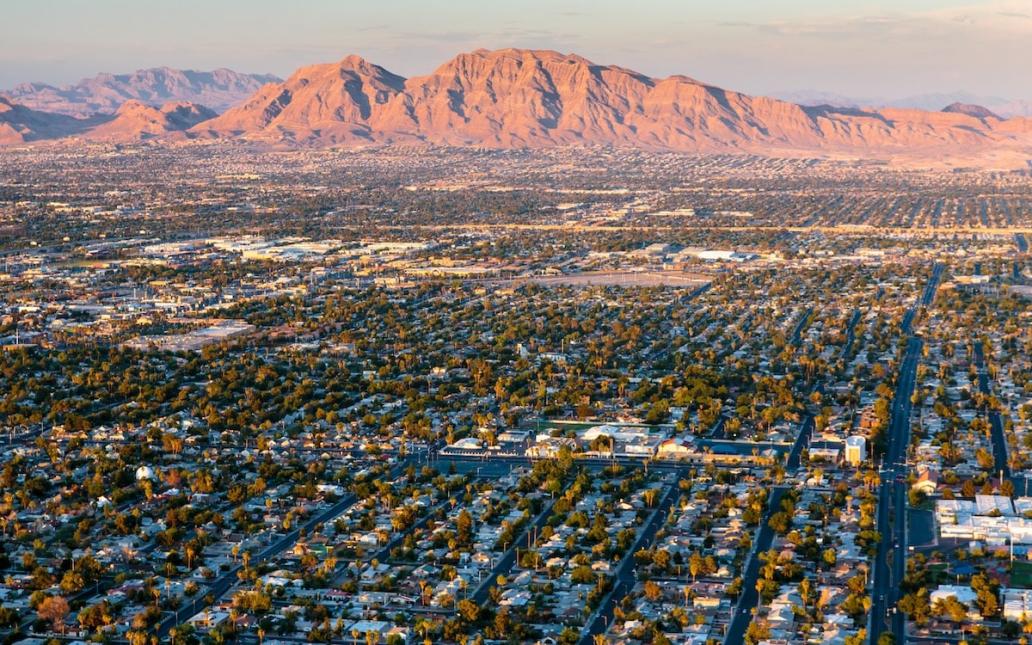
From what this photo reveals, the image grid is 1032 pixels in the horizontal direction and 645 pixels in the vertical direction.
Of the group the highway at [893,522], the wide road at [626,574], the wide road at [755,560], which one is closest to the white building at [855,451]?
the highway at [893,522]

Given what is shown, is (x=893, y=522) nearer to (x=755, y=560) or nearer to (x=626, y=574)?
(x=755, y=560)

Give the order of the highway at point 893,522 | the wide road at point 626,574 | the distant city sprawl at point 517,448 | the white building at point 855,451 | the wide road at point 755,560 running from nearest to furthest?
the wide road at point 755,560
the wide road at point 626,574
the highway at point 893,522
the distant city sprawl at point 517,448
the white building at point 855,451

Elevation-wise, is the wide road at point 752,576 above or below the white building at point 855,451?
below

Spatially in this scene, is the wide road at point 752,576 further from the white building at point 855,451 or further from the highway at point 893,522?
the white building at point 855,451

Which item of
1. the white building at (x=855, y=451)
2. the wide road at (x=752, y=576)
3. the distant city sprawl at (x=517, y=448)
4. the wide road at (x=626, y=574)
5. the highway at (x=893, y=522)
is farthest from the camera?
the white building at (x=855, y=451)

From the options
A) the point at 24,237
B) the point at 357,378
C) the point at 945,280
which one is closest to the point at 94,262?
the point at 24,237

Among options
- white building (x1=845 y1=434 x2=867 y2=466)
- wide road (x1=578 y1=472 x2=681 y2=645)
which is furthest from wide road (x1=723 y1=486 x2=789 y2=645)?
white building (x1=845 y1=434 x2=867 y2=466)

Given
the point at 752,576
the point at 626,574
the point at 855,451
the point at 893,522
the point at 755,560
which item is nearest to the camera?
the point at 752,576

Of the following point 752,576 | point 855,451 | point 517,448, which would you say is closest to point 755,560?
point 752,576

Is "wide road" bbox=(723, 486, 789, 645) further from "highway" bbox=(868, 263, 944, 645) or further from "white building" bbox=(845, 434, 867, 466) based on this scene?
"white building" bbox=(845, 434, 867, 466)
